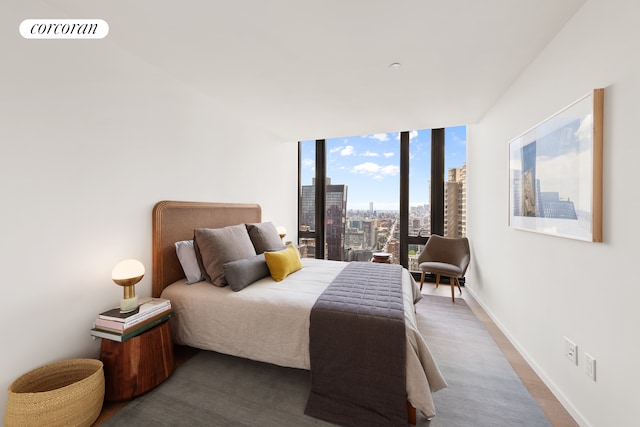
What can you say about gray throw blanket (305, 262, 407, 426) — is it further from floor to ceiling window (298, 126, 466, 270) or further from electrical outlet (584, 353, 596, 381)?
floor to ceiling window (298, 126, 466, 270)

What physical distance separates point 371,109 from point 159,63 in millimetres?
2181

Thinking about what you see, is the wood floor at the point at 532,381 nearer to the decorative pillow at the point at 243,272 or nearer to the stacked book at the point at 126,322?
the decorative pillow at the point at 243,272

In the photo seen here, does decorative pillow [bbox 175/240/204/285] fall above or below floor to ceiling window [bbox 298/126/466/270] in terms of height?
below

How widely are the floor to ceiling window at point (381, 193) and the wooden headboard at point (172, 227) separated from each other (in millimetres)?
2123

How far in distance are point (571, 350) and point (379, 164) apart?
3.49 m

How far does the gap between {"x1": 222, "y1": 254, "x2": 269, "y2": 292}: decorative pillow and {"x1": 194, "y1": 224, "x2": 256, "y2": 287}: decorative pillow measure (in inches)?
3.7

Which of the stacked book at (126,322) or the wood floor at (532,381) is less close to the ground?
the stacked book at (126,322)

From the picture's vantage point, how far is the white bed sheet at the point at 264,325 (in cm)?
147

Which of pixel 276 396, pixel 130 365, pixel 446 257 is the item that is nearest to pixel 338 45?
pixel 276 396

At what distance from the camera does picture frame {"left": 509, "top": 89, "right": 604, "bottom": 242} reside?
4.45ft

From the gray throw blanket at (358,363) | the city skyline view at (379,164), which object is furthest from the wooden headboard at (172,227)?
the city skyline view at (379,164)

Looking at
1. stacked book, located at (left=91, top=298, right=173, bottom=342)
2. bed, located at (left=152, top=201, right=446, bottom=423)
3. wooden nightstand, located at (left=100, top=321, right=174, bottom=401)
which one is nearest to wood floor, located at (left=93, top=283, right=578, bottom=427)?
wooden nightstand, located at (left=100, top=321, right=174, bottom=401)

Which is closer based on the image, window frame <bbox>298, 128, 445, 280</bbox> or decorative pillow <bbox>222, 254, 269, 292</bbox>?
decorative pillow <bbox>222, 254, 269, 292</bbox>

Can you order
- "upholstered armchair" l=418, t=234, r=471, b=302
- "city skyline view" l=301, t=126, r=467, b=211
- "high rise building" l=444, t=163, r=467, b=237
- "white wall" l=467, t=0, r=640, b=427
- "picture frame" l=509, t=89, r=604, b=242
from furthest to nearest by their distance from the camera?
"city skyline view" l=301, t=126, r=467, b=211 < "high rise building" l=444, t=163, r=467, b=237 < "upholstered armchair" l=418, t=234, r=471, b=302 < "picture frame" l=509, t=89, r=604, b=242 < "white wall" l=467, t=0, r=640, b=427
